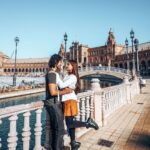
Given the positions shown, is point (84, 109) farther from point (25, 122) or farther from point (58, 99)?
point (25, 122)

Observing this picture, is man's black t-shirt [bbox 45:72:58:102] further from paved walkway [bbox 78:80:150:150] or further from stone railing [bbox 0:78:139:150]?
paved walkway [bbox 78:80:150:150]

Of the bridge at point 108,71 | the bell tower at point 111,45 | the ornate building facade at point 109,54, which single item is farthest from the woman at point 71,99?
the bell tower at point 111,45

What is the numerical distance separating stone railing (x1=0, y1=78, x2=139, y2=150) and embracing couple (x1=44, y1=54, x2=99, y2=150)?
33 cm

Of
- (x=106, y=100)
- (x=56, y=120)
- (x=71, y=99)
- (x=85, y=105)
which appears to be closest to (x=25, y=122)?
(x=56, y=120)

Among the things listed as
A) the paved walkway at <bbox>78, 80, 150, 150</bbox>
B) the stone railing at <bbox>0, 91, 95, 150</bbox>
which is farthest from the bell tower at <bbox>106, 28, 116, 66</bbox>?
the stone railing at <bbox>0, 91, 95, 150</bbox>

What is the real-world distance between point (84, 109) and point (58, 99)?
2.06m

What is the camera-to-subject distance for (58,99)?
3.73 m

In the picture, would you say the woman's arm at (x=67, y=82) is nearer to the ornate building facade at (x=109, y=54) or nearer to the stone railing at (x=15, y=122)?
the stone railing at (x=15, y=122)

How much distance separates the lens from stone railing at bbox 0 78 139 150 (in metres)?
3.24

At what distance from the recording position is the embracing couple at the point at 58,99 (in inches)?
136

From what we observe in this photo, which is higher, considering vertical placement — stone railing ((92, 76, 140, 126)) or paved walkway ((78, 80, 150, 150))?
stone railing ((92, 76, 140, 126))

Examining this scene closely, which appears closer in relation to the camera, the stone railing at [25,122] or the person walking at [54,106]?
the stone railing at [25,122]

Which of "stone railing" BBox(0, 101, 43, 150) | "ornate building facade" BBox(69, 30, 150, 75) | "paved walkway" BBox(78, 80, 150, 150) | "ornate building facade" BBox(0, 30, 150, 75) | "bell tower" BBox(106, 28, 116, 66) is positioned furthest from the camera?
"bell tower" BBox(106, 28, 116, 66)

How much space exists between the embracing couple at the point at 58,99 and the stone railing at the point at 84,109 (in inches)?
12.8
